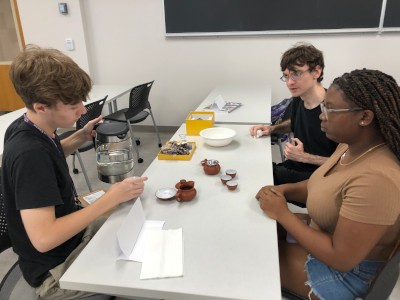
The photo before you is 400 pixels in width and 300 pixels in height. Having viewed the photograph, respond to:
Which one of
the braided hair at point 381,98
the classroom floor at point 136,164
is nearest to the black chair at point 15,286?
the classroom floor at point 136,164

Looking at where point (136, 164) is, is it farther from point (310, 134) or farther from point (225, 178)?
point (225, 178)

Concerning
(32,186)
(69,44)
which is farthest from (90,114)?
(69,44)

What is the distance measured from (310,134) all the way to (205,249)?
1094 mm

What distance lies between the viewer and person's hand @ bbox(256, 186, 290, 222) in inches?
45.6

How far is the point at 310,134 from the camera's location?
6.03 ft

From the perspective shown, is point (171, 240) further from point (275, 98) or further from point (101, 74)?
point (101, 74)

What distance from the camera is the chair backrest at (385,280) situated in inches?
35.3

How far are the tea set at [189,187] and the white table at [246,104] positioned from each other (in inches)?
31.3

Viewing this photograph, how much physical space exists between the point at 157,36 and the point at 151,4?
0.36m

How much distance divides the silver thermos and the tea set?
1.41 ft

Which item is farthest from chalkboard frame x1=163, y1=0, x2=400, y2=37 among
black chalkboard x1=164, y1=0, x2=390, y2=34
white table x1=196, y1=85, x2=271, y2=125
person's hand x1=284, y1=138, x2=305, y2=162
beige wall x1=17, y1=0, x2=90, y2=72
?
person's hand x1=284, y1=138, x2=305, y2=162

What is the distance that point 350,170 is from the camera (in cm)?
104

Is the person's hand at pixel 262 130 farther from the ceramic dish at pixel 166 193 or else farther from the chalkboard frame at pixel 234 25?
the chalkboard frame at pixel 234 25

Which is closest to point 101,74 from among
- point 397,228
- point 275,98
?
point 275,98
